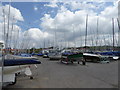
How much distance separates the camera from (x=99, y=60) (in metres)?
22.4

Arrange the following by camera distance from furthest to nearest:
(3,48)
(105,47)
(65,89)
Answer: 1. (105,47)
2. (3,48)
3. (65,89)

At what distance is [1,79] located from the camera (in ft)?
18.4

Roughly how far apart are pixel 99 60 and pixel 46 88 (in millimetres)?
17914

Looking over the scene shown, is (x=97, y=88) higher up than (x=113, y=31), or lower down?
lower down

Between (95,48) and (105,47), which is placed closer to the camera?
(95,48)

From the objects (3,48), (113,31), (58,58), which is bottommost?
(58,58)

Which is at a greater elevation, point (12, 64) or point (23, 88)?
point (12, 64)

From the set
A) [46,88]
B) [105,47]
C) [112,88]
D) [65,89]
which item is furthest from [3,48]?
[105,47]

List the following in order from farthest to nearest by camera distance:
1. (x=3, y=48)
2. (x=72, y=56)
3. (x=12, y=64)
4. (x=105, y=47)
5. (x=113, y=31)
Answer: (x=105, y=47)
(x=113, y=31)
(x=72, y=56)
(x=3, y=48)
(x=12, y=64)

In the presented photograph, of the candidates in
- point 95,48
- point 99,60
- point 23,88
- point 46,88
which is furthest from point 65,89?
point 95,48

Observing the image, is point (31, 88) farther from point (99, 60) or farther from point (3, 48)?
point (99, 60)

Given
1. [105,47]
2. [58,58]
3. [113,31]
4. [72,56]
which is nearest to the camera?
[72,56]

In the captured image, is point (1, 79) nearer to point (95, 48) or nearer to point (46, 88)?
point (46, 88)

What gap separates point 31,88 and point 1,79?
5.02ft
